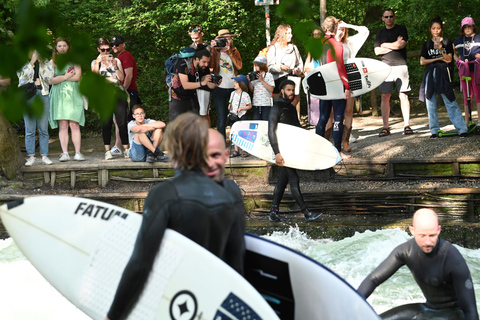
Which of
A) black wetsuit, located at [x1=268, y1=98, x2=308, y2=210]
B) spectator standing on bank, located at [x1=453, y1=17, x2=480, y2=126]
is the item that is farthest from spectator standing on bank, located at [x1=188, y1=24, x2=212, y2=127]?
spectator standing on bank, located at [x1=453, y1=17, x2=480, y2=126]

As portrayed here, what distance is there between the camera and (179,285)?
3.13m

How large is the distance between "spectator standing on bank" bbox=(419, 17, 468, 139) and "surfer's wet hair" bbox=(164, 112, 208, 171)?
6766 mm

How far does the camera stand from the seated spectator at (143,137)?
8539 millimetres

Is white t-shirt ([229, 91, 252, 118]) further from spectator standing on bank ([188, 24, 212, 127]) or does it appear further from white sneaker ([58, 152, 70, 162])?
white sneaker ([58, 152, 70, 162])

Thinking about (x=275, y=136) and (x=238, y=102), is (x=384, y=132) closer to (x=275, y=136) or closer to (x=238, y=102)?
(x=238, y=102)

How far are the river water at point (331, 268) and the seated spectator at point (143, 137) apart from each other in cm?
207

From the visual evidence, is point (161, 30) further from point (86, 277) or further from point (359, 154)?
point (86, 277)

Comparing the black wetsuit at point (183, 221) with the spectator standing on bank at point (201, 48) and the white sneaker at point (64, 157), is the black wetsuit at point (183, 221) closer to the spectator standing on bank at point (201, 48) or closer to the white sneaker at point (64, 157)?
the spectator standing on bank at point (201, 48)

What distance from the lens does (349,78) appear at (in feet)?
29.0

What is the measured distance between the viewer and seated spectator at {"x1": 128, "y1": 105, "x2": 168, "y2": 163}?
28.0ft

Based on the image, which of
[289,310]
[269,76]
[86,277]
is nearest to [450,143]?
[269,76]

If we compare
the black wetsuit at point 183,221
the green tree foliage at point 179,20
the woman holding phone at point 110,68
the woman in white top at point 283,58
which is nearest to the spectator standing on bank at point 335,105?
the woman in white top at point 283,58

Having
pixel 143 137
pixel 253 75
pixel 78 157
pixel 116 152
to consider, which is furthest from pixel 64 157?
pixel 253 75

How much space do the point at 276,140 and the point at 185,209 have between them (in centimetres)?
426
